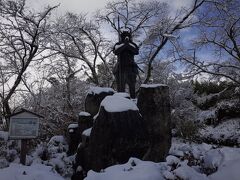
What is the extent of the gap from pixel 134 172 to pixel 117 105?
3.06 meters

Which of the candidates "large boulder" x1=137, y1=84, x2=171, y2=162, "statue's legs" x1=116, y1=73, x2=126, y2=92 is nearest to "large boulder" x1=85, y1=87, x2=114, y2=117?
"statue's legs" x1=116, y1=73, x2=126, y2=92

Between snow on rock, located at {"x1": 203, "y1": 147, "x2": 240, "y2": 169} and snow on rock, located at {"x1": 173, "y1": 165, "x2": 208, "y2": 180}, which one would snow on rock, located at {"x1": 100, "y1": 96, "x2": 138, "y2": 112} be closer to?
snow on rock, located at {"x1": 203, "y1": 147, "x2": 240, "y2": 169}

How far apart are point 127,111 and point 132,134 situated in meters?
0.57

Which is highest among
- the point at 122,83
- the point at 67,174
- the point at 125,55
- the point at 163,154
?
the point at 125,55

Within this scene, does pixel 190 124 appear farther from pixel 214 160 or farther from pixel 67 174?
pixel 214 160

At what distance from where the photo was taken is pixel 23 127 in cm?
719

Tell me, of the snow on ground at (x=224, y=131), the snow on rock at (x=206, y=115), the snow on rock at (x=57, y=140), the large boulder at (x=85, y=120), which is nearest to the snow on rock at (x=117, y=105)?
the large boulder at (x=85, y=120)

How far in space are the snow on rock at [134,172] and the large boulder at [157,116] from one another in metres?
3.35

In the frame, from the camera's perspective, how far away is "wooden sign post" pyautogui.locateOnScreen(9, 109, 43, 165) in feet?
23.1

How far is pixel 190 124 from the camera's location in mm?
17391

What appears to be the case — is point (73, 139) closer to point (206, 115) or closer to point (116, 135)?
point (116, 135)

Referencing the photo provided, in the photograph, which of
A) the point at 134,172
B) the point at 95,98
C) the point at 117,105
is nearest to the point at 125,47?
the point at 95,98

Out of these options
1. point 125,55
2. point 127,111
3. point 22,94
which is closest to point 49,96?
point 22,94

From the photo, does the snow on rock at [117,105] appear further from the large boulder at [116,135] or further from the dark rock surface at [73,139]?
the dark rock surface at [73,139]
